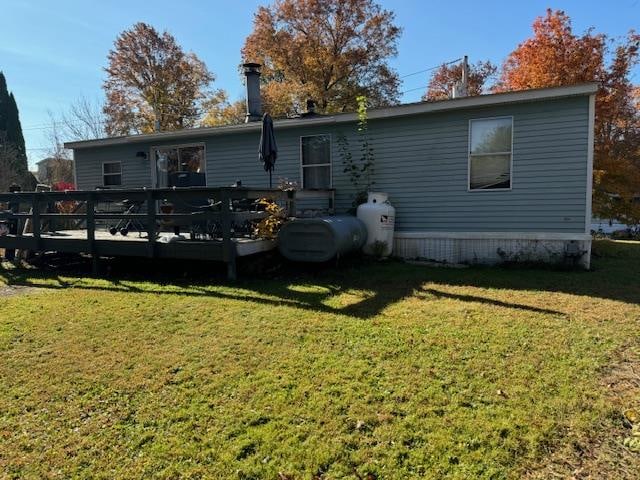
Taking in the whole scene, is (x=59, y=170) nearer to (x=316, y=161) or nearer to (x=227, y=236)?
(x=316, y=161)

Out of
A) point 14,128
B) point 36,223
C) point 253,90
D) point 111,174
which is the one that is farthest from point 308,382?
point 14,128

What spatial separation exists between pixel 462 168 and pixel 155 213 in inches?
208

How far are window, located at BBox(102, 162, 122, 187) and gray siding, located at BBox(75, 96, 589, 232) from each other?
12.7 ft

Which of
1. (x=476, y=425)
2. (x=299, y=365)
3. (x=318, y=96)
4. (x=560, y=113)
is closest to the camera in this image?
(x=476, y=425)

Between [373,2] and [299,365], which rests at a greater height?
[373,2]

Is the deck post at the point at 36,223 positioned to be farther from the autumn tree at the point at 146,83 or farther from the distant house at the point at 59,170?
the autumn tree at the point at 146,83

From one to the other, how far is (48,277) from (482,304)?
671cm

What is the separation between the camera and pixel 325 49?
2409 cm

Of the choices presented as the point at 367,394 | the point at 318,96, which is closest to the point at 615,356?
the point at 367,394

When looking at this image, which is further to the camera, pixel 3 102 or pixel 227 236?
pixel 3 102

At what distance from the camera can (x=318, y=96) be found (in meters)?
23.9

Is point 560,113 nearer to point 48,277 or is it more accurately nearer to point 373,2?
point 48,277

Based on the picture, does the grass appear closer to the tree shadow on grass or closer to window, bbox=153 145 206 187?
the tree shadow on grass

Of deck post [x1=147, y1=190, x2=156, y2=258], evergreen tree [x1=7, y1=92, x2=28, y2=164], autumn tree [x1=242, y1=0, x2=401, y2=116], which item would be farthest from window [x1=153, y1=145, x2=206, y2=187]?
evergreen tree [x1=7, y1=92, x2=28, y2=164]
